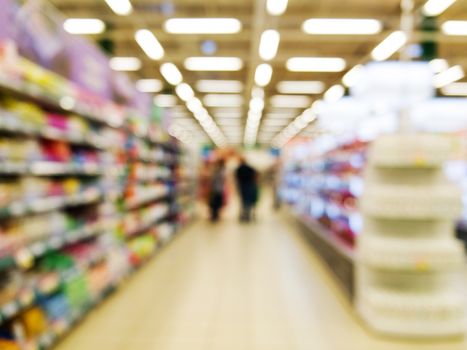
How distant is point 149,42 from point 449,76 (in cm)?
876

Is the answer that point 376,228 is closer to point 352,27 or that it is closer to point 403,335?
point 403,335

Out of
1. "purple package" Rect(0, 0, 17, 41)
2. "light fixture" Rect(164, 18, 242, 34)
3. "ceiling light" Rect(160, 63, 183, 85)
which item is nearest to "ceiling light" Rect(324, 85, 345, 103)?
"ceiling light" Rect(160, 63, 183, 85)

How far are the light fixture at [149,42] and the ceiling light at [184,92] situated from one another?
348cm

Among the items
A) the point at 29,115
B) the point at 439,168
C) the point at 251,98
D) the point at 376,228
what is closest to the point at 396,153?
the point at 439,168

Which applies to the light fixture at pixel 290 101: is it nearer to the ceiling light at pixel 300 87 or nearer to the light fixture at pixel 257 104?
the light fixture at pixel 257 104

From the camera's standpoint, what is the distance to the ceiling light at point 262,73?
10.1m

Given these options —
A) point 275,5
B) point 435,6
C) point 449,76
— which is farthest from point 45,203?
point 449,76

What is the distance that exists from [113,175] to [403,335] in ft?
10.9

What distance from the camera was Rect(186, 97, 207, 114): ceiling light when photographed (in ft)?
49.0

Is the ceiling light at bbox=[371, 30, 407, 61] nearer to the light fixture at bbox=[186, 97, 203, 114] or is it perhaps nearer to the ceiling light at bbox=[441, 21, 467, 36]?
the ceiling light at bbox=[441, 21, 467, 36]

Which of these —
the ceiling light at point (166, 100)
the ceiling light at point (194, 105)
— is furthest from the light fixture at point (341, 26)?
the ceiling light at point (194, 105)

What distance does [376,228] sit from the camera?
3564mm

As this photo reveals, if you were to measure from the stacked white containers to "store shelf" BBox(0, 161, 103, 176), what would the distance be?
102 inches

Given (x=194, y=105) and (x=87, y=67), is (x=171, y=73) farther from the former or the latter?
(x=87, y=67)
